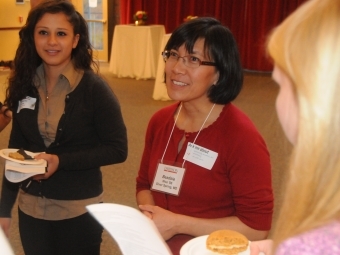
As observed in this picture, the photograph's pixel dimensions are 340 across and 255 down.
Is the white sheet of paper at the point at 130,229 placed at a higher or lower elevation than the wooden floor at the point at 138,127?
higher

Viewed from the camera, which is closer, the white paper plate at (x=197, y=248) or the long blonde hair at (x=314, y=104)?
the long blonde hair at (x=314, y=104)

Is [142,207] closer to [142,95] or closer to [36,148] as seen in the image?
[36,148]

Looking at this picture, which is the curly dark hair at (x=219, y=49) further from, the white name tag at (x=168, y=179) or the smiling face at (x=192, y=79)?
the white name tag at (x=168, y=179)

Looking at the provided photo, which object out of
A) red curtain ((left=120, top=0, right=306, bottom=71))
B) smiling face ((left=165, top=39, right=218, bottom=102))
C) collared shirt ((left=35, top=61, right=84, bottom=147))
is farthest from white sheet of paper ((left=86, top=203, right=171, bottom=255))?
red curtain ((left=120, top=0, right=306, bottom=71))

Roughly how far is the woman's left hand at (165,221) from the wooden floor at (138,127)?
377 millimetres

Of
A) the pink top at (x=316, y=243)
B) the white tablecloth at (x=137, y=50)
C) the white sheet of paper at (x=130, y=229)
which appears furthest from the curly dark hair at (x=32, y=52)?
the white tablecloth at (x=137, y=50)

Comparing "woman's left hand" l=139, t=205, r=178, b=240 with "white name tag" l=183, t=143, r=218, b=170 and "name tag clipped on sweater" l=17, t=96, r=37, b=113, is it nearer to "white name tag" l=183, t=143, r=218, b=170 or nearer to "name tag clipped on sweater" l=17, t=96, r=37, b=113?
"white name tag" l=183, t=143, r=218, b=170

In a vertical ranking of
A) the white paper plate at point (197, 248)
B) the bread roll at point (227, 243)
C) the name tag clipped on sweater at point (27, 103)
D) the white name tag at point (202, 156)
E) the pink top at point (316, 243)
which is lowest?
the white paper plate at point (197, 248)

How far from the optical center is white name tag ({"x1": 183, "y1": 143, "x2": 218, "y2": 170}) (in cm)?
163

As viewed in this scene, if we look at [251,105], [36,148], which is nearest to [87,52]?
[36,148]

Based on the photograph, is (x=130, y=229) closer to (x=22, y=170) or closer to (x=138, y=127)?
(x=22, y=170)

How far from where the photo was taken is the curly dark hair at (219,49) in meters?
1.71

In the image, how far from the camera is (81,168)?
6.28 feet

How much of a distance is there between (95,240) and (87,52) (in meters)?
0.77
